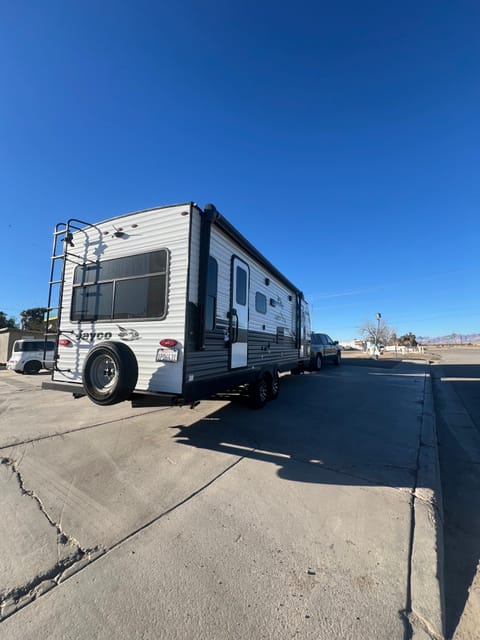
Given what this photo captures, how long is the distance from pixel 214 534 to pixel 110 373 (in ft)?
7.89

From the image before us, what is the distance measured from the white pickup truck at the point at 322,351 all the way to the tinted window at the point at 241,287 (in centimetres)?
899

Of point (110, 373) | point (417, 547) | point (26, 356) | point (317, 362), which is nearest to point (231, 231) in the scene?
point (110, 373)

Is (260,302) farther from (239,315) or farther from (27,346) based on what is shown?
(27,346)

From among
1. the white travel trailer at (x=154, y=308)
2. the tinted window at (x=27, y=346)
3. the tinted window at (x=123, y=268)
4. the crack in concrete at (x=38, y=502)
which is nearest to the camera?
the crack in concrete at (x=38, y=502)

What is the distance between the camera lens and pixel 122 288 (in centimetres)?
466

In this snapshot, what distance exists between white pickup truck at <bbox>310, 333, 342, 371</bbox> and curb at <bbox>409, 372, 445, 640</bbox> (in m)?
10.6

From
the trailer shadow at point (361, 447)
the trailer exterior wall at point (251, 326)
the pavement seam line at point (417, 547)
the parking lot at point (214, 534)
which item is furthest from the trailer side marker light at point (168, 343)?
the pavement seam line at point (417, 547)

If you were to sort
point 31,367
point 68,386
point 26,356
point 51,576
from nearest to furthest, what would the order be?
1. point 51,576
2. point 68,386
3. point 26,356
4. point 31,367

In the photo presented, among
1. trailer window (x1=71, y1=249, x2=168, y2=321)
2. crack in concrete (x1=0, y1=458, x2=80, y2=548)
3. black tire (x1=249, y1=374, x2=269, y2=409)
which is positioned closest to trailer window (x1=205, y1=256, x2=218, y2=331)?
trailer window (x1=71, y1=249, x2=168, y2=321)

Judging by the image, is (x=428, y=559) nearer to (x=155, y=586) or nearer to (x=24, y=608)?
(x=155, y=586)

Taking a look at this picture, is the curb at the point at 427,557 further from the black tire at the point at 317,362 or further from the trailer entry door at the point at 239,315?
the black tire at the point at 317,362

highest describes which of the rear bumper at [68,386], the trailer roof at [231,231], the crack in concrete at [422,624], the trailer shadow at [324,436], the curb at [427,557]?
the trailer roof at [231,231]

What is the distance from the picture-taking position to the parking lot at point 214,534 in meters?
1.79

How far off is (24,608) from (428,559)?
2769 millimetres
